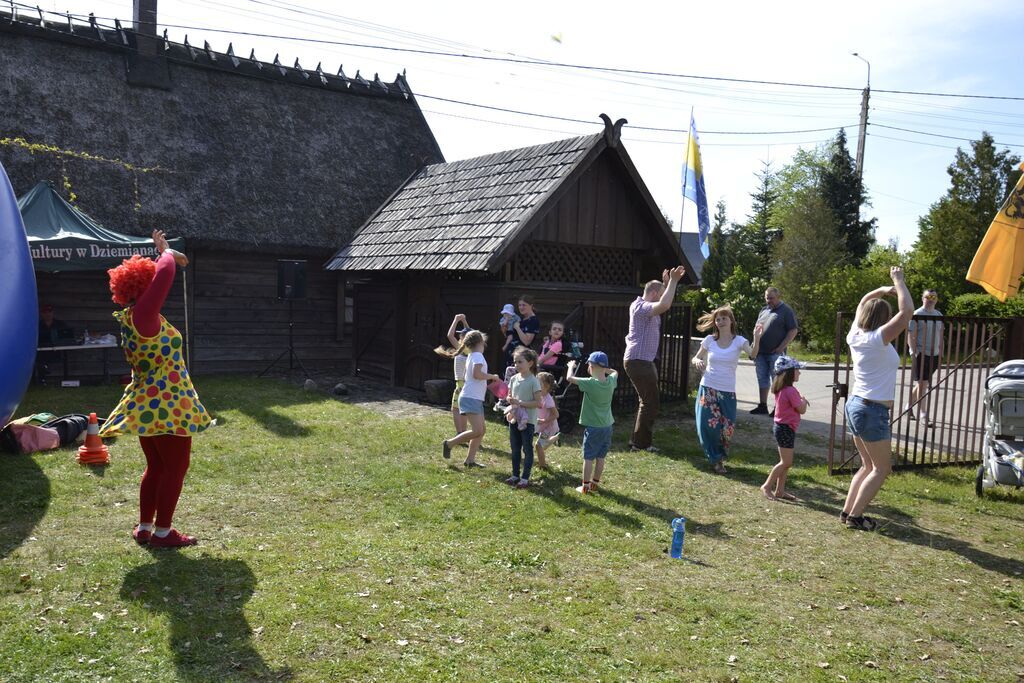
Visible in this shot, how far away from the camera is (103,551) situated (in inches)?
217

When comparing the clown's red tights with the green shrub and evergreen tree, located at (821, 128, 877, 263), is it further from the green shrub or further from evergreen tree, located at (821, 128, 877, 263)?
evergreen tree, located at (821, 128, 877, 263)

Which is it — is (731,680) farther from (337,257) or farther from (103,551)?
(337,257)

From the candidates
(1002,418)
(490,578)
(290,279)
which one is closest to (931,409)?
(1002,418)

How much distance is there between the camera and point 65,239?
11742 mm

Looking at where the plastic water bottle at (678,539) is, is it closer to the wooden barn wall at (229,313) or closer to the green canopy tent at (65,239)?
the green canopy tent at (65,239)

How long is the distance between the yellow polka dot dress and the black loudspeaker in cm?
950

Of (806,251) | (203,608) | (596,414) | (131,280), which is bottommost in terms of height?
(203,608)

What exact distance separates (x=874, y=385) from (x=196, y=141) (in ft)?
48.4

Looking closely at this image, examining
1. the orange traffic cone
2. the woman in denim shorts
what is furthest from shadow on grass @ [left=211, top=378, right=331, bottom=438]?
the woman in denim shorts

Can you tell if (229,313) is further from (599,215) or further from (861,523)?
(861,523)

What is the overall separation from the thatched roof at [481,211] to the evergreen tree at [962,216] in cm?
2005

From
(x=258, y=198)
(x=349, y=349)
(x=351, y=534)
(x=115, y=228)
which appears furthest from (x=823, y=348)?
(x=351, y=534)

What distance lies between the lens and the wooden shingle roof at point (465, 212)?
1188 centimetres

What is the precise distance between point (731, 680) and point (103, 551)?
434cm
